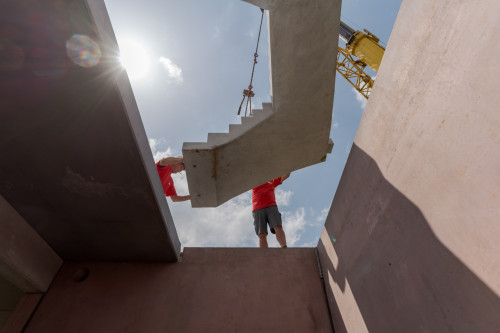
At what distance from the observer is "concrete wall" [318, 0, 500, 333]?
1.32m

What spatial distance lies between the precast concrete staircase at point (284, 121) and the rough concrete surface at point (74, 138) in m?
1.05

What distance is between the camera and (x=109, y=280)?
150 inches

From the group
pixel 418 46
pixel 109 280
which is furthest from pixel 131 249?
pixel 418 46

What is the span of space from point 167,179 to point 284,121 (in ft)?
8.88

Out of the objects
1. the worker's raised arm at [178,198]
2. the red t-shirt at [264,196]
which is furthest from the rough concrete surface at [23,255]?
the red t-shirt at [264,196]

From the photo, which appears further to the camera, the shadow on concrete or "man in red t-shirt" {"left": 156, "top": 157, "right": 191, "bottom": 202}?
"man in red t-shirt" {"left": 156, "top": 157, "right": 191, "bottom": 202}

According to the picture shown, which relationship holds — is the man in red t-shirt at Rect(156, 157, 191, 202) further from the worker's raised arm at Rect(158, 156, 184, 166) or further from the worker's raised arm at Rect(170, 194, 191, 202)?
the worker's raised arm at Rect(170, 194, 191, 202)

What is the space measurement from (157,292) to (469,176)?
3.85m

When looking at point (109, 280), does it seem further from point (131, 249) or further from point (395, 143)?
point (395, 143)

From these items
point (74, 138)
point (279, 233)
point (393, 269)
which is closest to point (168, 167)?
point (74, 138)

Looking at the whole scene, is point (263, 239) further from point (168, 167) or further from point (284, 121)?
point (284, 121)

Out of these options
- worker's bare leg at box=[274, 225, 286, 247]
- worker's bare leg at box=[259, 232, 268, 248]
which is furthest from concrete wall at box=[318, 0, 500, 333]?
worker's bare leg at box=[259, 232, 268, 248]

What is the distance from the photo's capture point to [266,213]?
6.16 m

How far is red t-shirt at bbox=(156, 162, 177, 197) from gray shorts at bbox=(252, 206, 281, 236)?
6.73 ft
